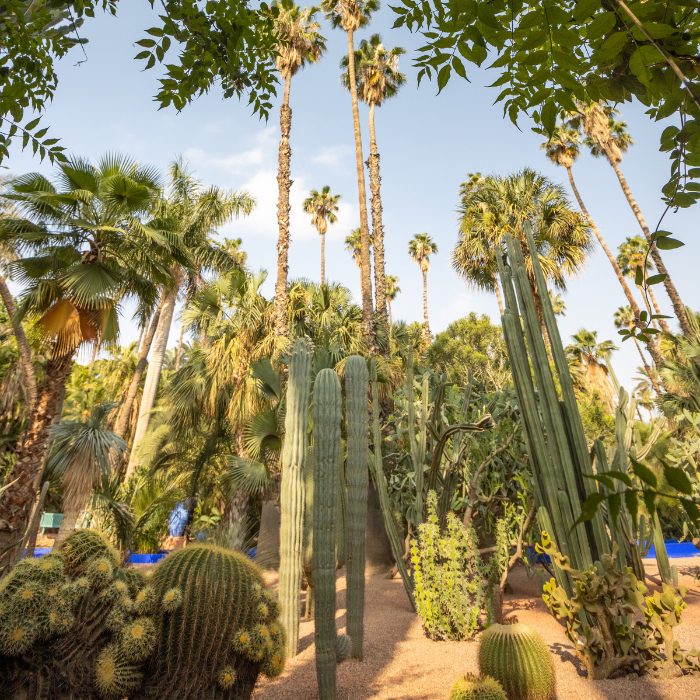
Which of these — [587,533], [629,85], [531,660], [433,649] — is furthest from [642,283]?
[433,649]

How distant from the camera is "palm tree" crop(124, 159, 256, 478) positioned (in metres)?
14.4

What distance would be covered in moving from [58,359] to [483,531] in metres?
7.24

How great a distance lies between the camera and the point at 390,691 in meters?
4.07

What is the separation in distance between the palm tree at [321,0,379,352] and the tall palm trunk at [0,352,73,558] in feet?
22.6

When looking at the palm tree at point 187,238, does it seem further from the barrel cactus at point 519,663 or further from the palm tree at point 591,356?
the palm tree at point 591,356

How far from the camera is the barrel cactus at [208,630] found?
2.75 metres

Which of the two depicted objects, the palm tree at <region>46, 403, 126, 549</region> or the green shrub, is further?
the palm tree at <region>46, 403, 126, 549</region>

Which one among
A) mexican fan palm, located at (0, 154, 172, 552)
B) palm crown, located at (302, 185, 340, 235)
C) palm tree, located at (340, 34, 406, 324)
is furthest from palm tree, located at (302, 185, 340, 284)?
mexican fan palm, located at (0, 154, 172, 552)

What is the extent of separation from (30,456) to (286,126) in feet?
36.5

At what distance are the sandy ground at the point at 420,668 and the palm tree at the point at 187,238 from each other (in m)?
9.94

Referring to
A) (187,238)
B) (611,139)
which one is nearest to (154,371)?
(187,238)

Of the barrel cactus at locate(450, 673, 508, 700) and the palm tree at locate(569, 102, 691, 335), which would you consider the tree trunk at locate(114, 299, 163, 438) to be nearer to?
the barrel cactus at locate(450, 673, 508, 700)

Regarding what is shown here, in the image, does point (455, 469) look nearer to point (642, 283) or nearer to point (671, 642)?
point (671, 642)

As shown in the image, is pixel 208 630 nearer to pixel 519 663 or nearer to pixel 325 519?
pixel 325 519
